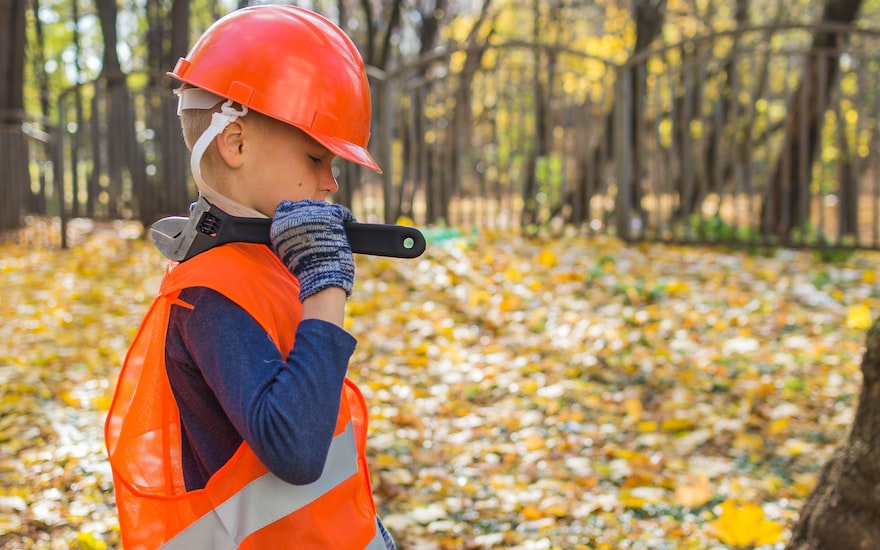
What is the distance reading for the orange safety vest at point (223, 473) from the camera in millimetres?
1360

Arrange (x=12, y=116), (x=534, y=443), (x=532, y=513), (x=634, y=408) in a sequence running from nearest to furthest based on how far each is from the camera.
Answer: (x=532, y=513) → (x=534, y=443) → (x=634, y=408) → (x=12, y=116)

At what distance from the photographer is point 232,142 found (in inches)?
56.6

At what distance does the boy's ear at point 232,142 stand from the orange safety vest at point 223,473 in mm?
133

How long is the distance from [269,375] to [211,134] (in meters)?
0.40

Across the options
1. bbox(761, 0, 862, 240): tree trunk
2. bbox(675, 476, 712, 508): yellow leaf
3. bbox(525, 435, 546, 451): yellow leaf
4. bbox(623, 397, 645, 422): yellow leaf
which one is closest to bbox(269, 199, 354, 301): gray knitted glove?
bbox(675, 476, 712, 508): yellow leaf

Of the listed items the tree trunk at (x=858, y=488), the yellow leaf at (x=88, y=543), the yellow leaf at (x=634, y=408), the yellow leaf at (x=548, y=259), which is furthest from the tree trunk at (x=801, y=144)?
the yellow leaf at (x=88, y=543)

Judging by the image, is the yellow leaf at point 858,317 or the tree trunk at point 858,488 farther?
the yellow leaf at point 858,317

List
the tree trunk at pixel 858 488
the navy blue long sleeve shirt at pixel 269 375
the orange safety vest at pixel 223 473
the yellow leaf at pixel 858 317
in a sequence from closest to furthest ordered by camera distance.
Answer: the navy blue long sleeve shirt at pixel 269 375 < the orange safety vest at pixel 223 473 < the tree trunk at pixel 858 488 < the yellow leaf at pixel 858 317

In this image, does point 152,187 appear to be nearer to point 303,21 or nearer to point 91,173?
point 91,173

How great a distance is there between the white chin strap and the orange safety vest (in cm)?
6

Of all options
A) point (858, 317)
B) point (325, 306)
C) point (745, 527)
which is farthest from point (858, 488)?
point (858, 317)

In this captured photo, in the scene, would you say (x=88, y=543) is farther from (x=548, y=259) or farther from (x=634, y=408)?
(x=548, y=259)

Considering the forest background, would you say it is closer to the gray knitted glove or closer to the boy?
the boy

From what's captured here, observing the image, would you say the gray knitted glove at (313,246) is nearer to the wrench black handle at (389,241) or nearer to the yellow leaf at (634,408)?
the wrench black handle at (389,241)
